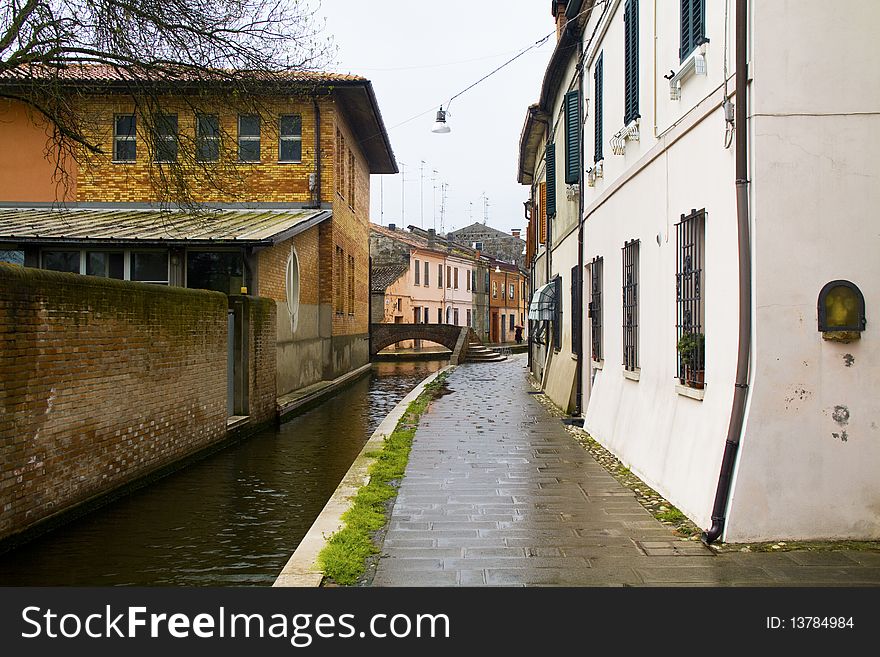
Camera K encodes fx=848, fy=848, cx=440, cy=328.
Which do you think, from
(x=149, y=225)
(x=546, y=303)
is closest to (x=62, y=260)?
(x=149, y=225)

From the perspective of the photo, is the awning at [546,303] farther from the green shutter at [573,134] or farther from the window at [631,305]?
the window at [631,305]

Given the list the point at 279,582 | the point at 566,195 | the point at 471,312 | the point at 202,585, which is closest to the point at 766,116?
the point at 279,582

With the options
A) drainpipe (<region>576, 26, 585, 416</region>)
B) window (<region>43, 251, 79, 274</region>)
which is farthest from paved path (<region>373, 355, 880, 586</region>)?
window (<region>43, 251, 79, 274</region>)

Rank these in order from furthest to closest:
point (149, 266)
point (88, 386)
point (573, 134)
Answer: point (149, 266), point (573, 134), point (88, 386)

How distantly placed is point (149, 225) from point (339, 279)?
728cm

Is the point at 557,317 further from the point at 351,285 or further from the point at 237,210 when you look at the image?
the point at 351,285

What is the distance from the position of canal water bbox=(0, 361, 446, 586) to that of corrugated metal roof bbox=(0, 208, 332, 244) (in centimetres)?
450

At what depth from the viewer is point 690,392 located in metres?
6.89

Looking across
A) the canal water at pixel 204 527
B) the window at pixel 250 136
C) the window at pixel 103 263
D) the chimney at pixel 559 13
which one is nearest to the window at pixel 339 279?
the window at pixel 250 136

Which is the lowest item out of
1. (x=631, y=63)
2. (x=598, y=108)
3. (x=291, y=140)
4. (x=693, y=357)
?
(x=693, y=357)

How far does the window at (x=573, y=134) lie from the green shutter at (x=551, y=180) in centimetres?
386

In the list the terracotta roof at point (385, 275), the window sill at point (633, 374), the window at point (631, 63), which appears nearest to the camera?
the window sill at point (633, 374)

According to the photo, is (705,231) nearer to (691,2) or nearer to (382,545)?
(691,2)

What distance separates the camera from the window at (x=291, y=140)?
68.6ft
